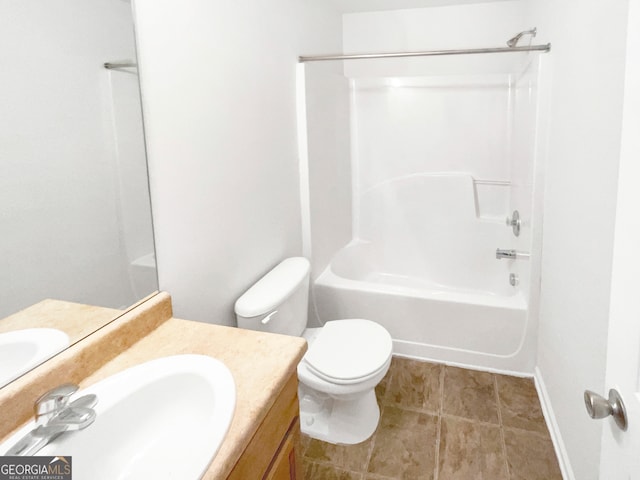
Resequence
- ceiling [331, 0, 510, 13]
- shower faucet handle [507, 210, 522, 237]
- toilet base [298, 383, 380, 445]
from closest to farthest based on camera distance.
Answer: toilet base [298, 383, 380, 445] < shower faucet handle [507, 210, 522, 237] < ceiling [331, 0, 510, 13]

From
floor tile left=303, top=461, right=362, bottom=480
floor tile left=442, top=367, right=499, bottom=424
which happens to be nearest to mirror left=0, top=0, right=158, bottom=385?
floor tile left=303, top=461, right=362, bottom=480

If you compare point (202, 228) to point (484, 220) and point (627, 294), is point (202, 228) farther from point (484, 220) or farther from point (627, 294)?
point (484, 220)

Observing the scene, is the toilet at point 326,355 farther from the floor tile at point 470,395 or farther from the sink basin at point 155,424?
the sink basin at point 155,424

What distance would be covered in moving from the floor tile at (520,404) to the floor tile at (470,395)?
5cm

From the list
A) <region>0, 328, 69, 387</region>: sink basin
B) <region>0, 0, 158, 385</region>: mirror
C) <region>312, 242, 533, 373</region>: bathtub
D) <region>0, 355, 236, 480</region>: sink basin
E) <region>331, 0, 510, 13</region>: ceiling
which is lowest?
<region>312, 242, 533, 373</region>: bathtub

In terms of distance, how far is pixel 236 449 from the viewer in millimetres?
804

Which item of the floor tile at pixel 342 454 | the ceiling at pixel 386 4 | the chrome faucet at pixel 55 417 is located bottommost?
the floor tile at pixel 342 454

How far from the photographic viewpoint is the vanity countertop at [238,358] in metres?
0.85

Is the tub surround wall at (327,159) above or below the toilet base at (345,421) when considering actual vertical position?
above

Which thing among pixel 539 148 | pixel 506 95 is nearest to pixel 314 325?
pixel 539 148

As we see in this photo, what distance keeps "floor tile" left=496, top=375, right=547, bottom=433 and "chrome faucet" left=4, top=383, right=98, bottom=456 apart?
6.06ft

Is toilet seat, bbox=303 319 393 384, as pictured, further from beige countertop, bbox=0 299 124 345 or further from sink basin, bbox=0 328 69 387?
sink basin, bbox=0 328 69 387

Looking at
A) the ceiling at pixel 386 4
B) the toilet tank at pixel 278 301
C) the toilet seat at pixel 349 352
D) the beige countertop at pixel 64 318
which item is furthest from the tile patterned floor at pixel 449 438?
the ceiling at pixel 386 4

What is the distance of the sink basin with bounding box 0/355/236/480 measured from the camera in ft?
2.65
